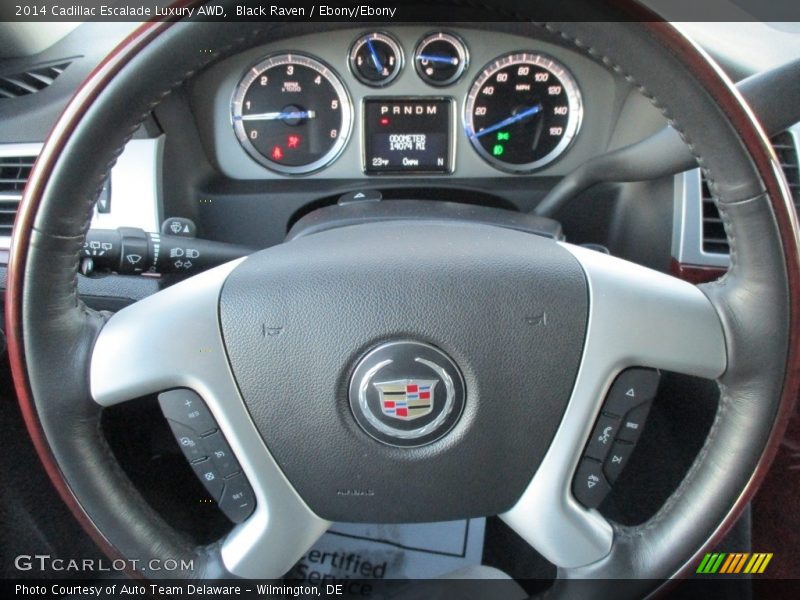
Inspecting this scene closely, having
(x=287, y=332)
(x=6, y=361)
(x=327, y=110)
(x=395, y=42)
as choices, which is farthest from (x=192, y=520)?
(x=395, y=42)

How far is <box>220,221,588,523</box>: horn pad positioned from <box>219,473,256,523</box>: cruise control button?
1.9 inches

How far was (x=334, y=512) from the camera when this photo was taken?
0.84 m

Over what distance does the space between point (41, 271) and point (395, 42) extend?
39.8 inches

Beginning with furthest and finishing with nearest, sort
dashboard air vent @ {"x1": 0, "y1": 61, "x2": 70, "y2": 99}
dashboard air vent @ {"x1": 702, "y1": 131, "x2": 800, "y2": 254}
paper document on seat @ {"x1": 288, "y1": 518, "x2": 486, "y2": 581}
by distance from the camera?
dashboard air vent @ {"x1": 0, "y1": 61, "x2": 70, "y2": 99}
dashboard air vent @ {"x1": 702, "y1": 131, "x2": 800, "y2": 254}
paper document on seat @ {"x1": 288, "y1": 518, "x2": 486, "y2": 581}

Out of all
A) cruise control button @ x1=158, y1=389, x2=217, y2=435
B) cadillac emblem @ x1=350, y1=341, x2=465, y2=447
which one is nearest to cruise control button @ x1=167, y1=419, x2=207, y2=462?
cruise control button @ x1=158, y1=389, x2=217, y2=435

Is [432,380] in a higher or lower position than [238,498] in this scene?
higher

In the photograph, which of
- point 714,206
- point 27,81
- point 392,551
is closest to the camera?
point 392,551

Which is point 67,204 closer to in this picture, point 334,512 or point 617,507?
point 334,512

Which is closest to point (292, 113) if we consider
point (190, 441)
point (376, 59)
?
point (376, 59)

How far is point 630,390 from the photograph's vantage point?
83cm

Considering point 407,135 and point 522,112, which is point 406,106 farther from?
point 522,112

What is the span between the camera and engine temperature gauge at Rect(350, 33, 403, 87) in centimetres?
155

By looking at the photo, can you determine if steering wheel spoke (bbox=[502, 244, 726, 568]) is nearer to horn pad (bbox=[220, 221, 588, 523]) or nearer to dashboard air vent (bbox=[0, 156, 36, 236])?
horn pad (bbox=[220, 221, 588, 523])

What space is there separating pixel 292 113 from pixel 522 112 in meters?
0.46
